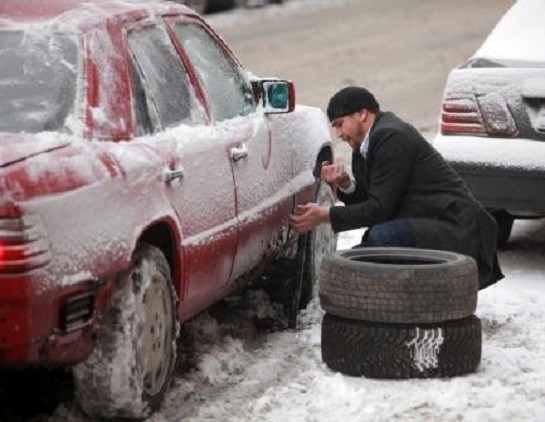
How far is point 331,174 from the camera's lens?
8.17 meters

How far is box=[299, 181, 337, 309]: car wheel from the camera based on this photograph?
338 inches

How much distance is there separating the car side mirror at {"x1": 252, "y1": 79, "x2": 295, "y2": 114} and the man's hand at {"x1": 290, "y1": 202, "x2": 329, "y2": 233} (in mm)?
488

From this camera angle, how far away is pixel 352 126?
793cm

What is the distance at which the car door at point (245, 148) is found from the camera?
745cm

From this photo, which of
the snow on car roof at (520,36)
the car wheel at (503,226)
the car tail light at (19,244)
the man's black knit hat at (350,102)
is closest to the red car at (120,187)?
the car tail light at (19,244)

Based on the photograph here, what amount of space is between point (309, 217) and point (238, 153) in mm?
755

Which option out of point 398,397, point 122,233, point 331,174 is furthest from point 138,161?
point 331,174

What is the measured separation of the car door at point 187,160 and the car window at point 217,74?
0.29 meters

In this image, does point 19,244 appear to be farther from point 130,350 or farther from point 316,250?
point 316,250

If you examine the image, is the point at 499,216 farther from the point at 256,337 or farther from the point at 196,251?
the point at 196,251

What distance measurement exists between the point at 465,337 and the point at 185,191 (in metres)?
1.38

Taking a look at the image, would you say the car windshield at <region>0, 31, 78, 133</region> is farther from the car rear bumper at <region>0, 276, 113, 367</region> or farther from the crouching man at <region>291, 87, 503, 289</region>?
the crouching man at <region>291, 87, 503, 289</region>

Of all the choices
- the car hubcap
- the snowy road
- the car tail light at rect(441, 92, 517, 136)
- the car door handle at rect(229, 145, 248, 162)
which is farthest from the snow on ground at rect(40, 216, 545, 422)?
the car tail light at rect(441, 92, 517, 136)

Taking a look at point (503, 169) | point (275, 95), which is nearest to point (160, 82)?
point (275, 95)
